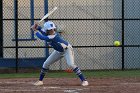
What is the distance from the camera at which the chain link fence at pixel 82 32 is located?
60.3 ft

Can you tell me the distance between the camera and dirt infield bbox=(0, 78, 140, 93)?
40.1 feet

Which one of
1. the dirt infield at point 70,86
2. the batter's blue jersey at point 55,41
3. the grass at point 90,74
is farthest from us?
the grass at point 90,74

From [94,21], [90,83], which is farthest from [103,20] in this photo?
[90,83]

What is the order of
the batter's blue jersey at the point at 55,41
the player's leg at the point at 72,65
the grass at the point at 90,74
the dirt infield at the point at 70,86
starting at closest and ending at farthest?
the dirt infield at the point at 70,86, the batter's blue jersey at the point at 55,41, the player's leg at the point at 72,65, the grass at the point at 90,74

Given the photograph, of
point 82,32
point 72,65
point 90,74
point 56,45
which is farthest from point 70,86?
point 82,32

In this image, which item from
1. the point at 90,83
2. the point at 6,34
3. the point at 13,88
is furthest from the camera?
the point at 6,34

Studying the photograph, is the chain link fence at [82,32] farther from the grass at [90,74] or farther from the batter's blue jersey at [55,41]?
the batter's blue jersey at [55,41]

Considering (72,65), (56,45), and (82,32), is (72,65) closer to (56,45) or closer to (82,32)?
(56,45)

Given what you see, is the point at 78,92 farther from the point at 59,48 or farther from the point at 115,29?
the point at 115,29

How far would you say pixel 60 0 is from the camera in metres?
18.7

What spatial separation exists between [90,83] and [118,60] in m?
5.20

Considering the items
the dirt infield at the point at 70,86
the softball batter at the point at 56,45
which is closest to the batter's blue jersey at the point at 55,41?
the softball batter at the point at 56,45

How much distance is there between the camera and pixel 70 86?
43.1 ft

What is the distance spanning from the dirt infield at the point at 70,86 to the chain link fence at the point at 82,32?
11.3 ft
